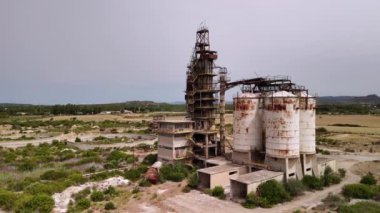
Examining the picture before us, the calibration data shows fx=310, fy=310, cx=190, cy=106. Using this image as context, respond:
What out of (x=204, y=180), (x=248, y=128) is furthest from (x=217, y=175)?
(x=248, y=128)

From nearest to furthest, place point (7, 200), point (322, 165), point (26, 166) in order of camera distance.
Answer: point (7, 200)
point (322, 165)
point (26, 166)

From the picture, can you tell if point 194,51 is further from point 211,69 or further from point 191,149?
point 191,149

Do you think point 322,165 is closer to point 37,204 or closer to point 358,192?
point 358,192

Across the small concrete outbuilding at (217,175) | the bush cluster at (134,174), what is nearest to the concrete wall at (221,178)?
the small concrete outbuilding at (217,175)

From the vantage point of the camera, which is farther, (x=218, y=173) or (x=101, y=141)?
(x=101, y=141)

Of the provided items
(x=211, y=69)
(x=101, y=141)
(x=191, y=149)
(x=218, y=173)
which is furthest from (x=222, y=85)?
(x=101, y=141)

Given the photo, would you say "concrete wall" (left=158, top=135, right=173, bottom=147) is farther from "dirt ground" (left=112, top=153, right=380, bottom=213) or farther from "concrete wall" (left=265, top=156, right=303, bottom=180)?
"concrete wall" (left=265, top=156, right=303, bottom=180)
